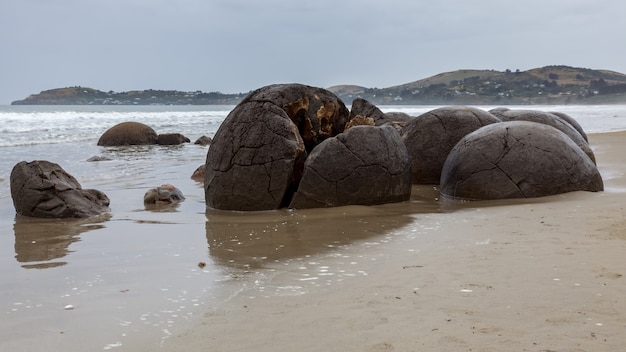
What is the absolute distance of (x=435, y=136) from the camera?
9.90m

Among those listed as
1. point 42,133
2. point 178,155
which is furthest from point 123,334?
point 42,133

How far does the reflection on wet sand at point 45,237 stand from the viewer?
5527 mm

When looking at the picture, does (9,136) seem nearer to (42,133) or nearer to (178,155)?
(42,133)

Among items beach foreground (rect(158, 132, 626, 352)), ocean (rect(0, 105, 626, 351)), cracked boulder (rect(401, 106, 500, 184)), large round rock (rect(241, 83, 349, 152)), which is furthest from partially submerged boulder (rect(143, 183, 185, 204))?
beach foreground (rect(158, 132, 626, 352))

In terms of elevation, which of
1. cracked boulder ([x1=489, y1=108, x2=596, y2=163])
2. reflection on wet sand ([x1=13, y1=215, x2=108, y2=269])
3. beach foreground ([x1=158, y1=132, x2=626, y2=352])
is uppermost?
cracked boulder ([x1=489, y1=108, x2=596, y2=163])

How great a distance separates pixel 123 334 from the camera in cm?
352

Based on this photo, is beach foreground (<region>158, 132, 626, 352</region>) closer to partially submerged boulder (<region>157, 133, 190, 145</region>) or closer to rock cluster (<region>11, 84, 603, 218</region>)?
rock cluster (<region>11, 84, 603, 218</region>)

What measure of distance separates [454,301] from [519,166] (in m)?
4.65

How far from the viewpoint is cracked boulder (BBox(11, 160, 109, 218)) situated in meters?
7.83

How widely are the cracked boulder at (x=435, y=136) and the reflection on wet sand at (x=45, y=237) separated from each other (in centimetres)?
473

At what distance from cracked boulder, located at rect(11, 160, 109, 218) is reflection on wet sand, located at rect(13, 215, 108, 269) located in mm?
156

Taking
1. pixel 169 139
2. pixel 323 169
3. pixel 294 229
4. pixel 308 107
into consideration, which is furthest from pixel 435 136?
pixel 169 139

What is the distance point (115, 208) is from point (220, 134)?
5.45 ft

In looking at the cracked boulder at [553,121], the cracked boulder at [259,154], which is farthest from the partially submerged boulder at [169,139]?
the cracked boulder at [259,154]
